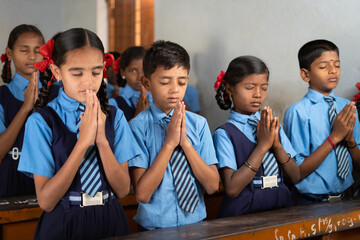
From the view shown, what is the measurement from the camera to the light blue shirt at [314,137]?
2.83 meters

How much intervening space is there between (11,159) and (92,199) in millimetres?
1268

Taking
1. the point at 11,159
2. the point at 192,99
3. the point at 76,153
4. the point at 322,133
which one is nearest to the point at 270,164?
the point at 322,133

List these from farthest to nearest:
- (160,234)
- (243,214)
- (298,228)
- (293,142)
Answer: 1. (293,142)
2. (243,214)
3. (298,228)
4. (160,234)

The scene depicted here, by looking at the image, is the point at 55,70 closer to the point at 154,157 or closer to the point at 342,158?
the point at 154,157

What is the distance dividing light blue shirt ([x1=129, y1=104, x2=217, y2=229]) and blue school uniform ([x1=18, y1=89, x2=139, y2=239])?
23 centimetres

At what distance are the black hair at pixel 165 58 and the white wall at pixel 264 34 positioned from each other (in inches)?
68.7

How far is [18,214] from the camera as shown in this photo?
7.89 ft

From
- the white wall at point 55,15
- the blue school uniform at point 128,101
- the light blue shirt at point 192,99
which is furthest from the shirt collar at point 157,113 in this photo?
the white wall at point 55,15

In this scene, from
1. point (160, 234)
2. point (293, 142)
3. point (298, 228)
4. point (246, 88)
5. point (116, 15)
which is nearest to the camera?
point (160, 234)

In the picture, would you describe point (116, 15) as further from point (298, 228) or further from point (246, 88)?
point (298, 228)

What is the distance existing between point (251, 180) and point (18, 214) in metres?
1.22

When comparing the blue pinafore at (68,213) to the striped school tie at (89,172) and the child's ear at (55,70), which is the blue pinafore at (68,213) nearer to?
the striped school tie at (89,172)

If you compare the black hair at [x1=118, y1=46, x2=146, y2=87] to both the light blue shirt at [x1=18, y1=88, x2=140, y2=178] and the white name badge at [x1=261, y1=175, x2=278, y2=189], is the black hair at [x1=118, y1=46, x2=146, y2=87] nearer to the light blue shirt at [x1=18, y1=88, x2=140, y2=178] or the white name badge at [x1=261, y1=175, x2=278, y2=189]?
the white name badge at [x1=261, y1=175, x2=278, y2=189]

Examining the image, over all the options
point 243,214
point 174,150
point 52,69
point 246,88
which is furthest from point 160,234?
point 246,88
